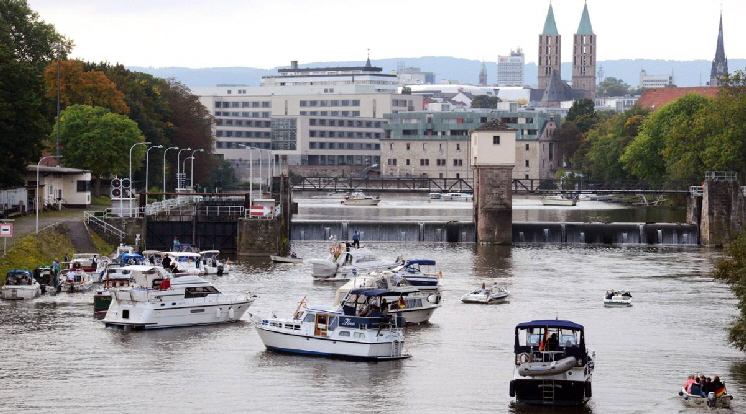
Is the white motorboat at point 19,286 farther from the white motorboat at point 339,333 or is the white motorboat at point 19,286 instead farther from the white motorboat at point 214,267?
the white motorboat at point 339,333

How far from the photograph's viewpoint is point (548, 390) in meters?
50.7

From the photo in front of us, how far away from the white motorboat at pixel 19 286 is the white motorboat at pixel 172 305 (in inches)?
306

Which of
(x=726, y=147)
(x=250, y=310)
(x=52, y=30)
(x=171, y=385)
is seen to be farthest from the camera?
(x=52, y=30)

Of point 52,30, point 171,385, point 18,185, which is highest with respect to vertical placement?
point 52,30

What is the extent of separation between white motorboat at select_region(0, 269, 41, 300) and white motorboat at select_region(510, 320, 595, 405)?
35502 millimetres

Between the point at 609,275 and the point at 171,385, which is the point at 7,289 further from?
the point at 609,275

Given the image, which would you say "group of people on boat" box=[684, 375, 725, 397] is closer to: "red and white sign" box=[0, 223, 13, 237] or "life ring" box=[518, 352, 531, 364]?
"life ring" box=[518, 352, 531, 364]

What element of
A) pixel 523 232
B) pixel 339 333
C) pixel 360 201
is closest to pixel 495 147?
pixel 523 232

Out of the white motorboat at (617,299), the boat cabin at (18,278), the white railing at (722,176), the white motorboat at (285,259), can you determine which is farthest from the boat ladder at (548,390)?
the white railing at (722,176)

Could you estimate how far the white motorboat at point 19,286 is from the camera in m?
76.5

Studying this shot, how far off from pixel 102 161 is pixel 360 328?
3102 inches

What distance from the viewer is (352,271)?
91.4 metres

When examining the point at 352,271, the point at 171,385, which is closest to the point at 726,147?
the point at 352,271

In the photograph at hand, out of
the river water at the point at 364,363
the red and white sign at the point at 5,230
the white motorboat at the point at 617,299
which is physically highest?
the red and white sign at the point at 5,230
